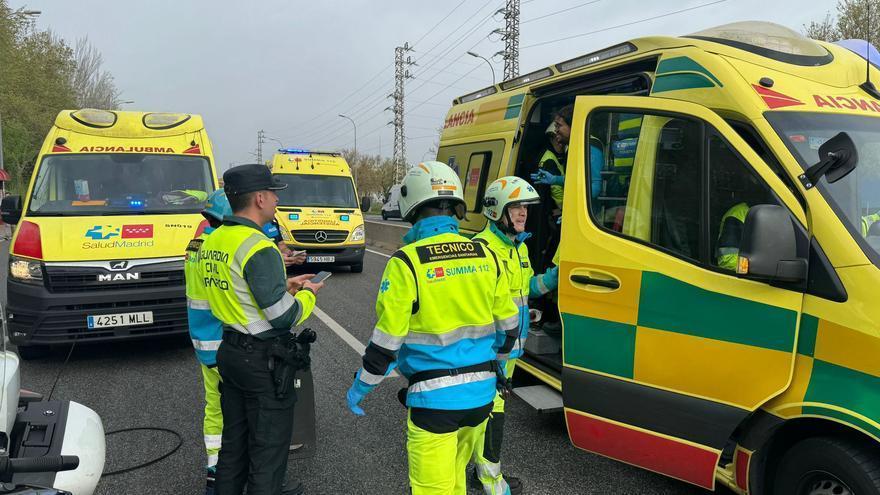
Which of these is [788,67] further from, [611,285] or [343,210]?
[343,210]

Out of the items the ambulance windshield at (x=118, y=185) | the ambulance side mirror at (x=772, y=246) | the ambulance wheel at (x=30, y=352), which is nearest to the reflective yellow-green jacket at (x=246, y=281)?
the ambulance side mirror at (x=772, y=246)

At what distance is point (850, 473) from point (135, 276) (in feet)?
17.2

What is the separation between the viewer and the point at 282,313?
2.55 meters

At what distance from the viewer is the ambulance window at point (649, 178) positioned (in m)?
2.82

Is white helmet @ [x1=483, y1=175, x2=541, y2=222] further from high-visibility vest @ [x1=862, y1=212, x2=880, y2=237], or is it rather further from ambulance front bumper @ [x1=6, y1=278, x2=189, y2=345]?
ambulance front bumper @ [x1=6, y1=278, x2=189, y2=345]

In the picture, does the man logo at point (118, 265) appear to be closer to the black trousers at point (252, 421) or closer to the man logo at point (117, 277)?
the man logo at point (117, 277)

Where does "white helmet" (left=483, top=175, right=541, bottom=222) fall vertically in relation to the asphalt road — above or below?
above

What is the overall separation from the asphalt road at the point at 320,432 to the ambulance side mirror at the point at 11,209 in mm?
1426

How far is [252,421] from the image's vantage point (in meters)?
2.60

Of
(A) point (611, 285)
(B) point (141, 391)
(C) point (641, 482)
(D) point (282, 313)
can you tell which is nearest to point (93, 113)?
(B) point (141, 391)

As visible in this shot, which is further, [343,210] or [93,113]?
[343,210]

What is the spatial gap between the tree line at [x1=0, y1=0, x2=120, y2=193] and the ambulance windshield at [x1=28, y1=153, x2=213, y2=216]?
95.8 feet

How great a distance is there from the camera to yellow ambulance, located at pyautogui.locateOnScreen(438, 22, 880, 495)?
2240mm

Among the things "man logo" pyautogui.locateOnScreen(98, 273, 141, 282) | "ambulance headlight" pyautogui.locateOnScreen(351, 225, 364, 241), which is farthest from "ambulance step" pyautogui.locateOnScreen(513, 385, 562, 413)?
"ambulance headlight" pyautogui.locateOnScreen(351, 225, 364, 241)
